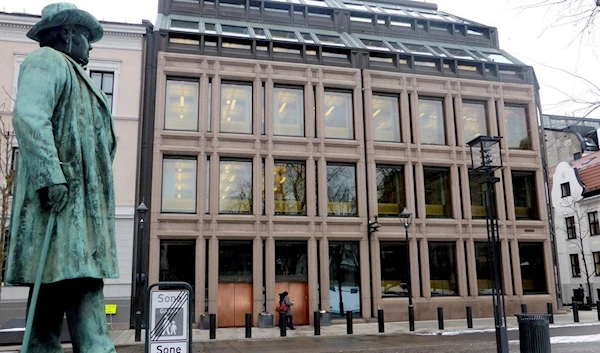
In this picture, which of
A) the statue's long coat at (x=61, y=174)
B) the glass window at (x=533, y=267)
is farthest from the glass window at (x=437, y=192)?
the statue's long coat at (x=61, y=174)

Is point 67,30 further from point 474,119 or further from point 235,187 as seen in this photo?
point 474,119

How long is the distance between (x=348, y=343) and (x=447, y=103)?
57.3 feet

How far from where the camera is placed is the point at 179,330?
23.7 feet

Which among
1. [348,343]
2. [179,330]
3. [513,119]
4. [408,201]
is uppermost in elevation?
[513,119]

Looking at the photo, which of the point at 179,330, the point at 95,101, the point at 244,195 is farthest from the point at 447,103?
the point at 95,101

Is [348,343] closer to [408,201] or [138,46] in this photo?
[408,201]

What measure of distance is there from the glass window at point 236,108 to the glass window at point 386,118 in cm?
702

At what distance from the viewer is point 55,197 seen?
11.5 ft

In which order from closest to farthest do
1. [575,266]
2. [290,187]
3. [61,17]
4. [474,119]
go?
[61,17], [290,187], [474,119], [575,266]

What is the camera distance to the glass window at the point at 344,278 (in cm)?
2627

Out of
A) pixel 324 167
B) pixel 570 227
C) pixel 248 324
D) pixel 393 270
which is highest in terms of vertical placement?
pixel 324 167

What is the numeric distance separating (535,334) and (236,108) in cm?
1980

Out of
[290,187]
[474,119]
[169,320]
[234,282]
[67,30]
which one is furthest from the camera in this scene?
[474,119]

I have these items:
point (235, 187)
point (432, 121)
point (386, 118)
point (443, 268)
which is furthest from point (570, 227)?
point (235, 187)
